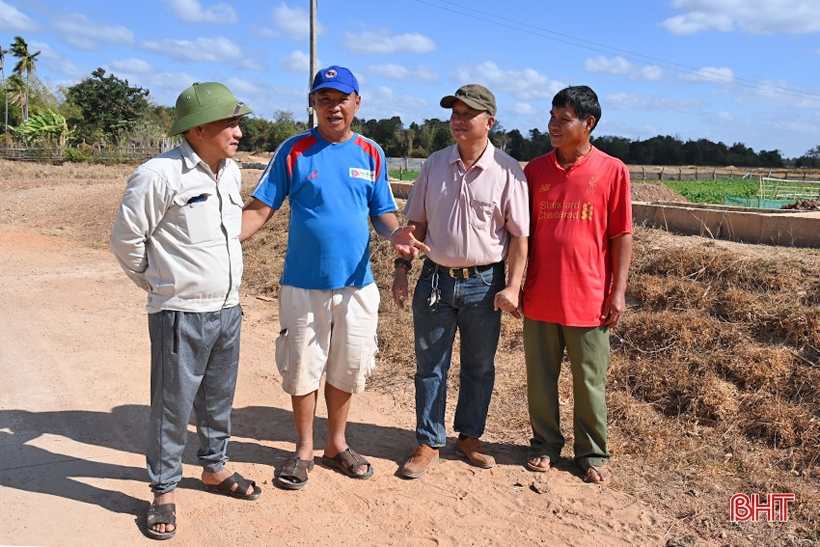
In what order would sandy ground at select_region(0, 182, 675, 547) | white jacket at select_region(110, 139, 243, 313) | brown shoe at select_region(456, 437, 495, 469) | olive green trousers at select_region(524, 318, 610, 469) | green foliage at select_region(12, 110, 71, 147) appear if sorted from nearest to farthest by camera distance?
white jacket at select_region(110, 139, 243, 313) → sandy ground at select_region(0, 182, 675, 547) → olive green trousers at select_region(524, 318, 610, 469) → brown shoe at select_region(456, 437, 495, 469) → green foliage at select_region(12, 110, 71, 147)

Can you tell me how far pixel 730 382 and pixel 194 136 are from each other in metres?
3.78

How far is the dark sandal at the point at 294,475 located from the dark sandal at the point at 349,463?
22 cm

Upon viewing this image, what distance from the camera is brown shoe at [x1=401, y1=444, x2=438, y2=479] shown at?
3.90m

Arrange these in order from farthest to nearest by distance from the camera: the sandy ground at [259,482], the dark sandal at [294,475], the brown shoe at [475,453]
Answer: the brown shoe at [475,453]
the dark sandal at [294,475]
the sandy ground at [259,482]

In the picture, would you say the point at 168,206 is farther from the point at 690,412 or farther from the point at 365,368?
the point at 690,412

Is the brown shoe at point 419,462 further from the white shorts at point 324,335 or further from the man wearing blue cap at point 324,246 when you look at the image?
the white shorts at point 324,335

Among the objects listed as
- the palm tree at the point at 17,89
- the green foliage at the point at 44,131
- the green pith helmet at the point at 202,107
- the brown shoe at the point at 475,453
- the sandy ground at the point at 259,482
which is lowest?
the sandy ground at the point at 259,482

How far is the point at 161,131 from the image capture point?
128 feet

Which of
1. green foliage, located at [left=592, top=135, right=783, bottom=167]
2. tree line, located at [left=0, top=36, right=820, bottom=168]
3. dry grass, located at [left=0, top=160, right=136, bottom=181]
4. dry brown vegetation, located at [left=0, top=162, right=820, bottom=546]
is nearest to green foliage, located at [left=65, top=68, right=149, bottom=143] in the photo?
tree line, located at [left=0, top=36, right=820, bottom=168]

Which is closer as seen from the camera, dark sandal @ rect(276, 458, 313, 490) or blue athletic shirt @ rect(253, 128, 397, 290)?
blue athletic shirt @ rect(253, 128, 397, 290)

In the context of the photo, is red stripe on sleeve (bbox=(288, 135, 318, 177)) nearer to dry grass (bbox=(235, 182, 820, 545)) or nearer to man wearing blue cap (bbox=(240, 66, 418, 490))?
man wearing blue cap (bbox=(240, 66, 418, 490))

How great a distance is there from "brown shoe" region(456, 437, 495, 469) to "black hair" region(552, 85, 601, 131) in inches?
74.1

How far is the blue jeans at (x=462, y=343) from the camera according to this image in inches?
152

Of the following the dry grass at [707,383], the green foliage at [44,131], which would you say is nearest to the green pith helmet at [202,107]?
the dry grass at [707,383]
